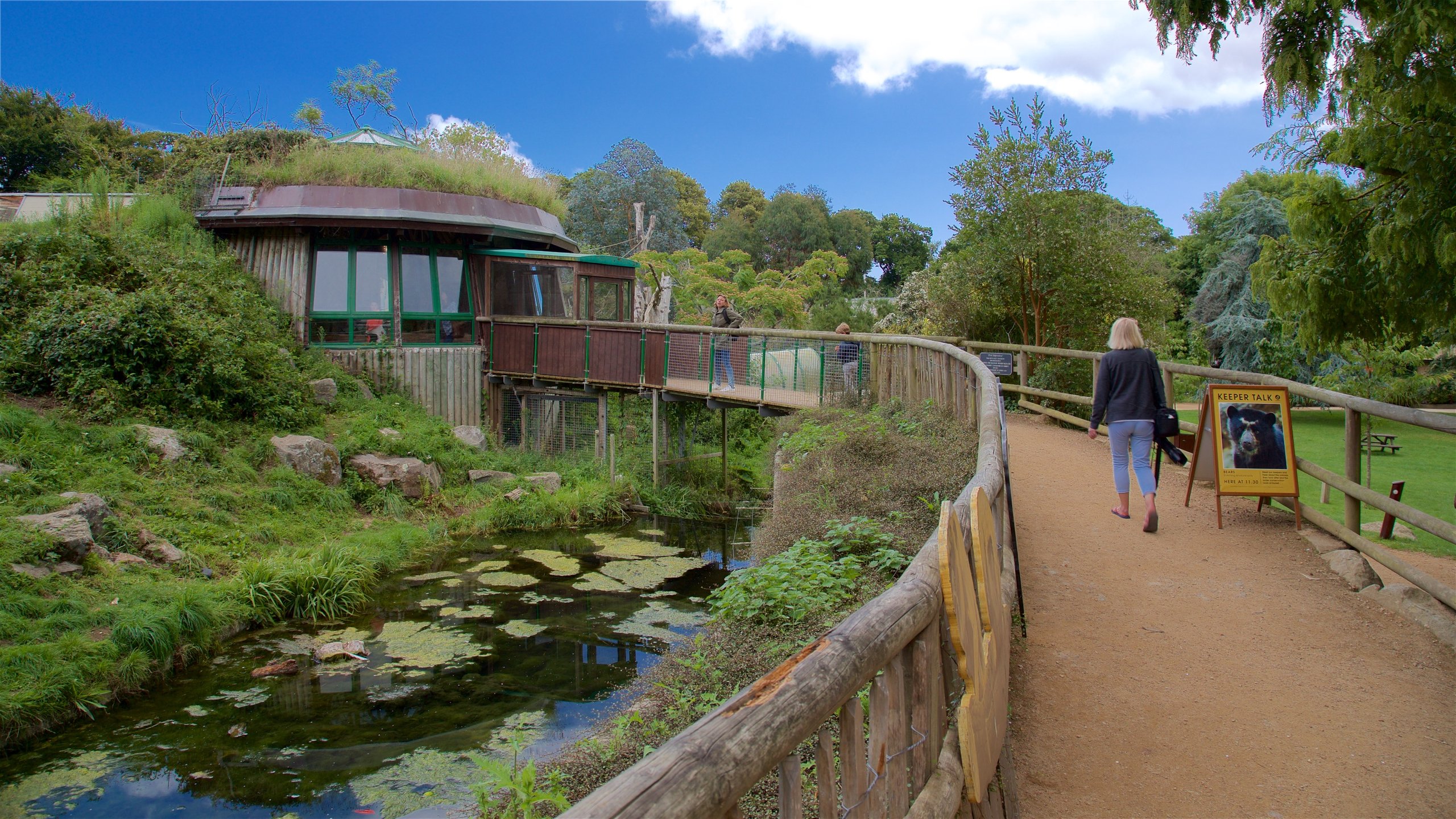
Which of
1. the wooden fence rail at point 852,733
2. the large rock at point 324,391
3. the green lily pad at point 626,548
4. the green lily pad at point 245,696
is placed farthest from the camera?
the large rock at point 324,391

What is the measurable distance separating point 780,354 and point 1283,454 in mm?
8176

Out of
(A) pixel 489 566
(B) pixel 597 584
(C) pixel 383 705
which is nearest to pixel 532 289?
(A) pixel 489 566

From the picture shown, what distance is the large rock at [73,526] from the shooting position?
29.7 feet

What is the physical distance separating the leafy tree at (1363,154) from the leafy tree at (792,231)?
141ft

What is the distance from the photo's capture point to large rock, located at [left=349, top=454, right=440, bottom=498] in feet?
47.3

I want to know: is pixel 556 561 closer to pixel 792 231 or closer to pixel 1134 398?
pixel 1134 398

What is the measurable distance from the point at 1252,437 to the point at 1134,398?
1.18 meters

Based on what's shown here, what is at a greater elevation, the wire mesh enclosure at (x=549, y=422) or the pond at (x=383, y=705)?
the wire mesh enclosure at (x=549, y=422)

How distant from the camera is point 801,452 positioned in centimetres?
1011

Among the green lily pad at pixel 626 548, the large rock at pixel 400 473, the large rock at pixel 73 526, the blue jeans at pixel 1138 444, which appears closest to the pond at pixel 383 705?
the green lily pad at pixel 626 548

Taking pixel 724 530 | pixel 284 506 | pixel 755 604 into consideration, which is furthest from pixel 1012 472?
pixel 284 506

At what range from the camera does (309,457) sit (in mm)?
13633

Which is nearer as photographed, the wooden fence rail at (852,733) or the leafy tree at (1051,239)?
the wooden fence rail at (852,733)

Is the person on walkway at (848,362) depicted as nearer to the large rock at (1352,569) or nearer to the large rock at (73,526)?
the large rock at (1352,569)
